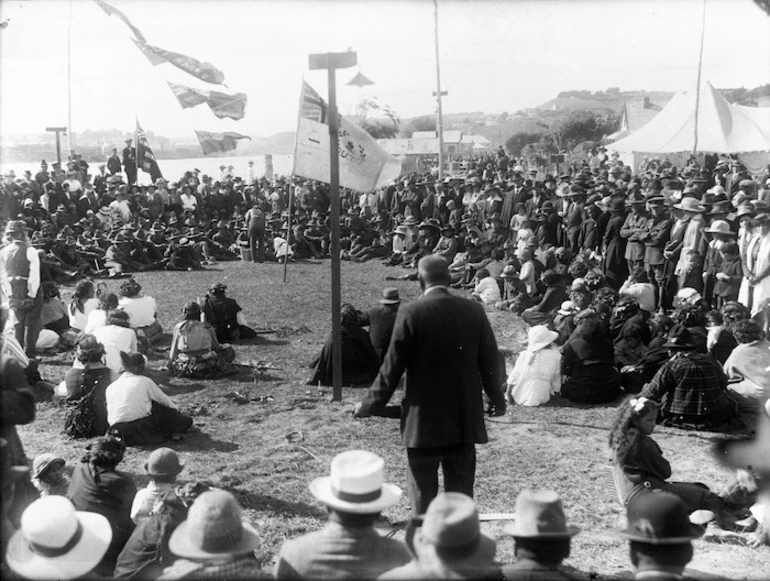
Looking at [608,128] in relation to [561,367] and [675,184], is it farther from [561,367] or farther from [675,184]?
[561,367]

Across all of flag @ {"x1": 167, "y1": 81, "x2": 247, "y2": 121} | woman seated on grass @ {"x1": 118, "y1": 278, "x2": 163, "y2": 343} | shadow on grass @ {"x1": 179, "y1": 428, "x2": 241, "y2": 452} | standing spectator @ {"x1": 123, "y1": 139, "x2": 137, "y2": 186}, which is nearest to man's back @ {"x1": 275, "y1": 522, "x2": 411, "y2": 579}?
shadow on grass @ {"x1": 179, "y1": 428, "x2": 241, "y2": 452}

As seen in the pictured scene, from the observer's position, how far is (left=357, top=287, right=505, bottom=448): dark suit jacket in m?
5.00

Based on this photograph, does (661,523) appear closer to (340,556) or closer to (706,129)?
(340,556)

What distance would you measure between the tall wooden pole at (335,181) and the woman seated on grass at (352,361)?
66cm

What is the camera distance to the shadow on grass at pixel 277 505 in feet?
20.9

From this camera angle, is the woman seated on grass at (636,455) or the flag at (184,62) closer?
the woman seated on grass at (636,455)

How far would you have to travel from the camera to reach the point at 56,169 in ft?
85.6

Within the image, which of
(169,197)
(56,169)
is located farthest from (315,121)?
(56,169)

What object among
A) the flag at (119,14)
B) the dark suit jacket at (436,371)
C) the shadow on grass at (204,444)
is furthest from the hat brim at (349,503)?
the flag at (119,14)

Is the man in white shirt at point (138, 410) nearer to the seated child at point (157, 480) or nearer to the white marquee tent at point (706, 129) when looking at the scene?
the seated child at point (157, 480)

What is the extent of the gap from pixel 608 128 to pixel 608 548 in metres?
61.1

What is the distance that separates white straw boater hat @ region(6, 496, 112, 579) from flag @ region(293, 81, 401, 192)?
19.7 ft

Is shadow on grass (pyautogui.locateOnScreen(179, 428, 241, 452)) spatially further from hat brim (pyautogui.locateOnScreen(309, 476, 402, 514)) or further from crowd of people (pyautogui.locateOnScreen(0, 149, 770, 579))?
hat brim (pyautogui.locateOnScreen(309, 476, 402, 514))

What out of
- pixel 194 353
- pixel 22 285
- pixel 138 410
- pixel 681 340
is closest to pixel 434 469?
pixel 138 410
